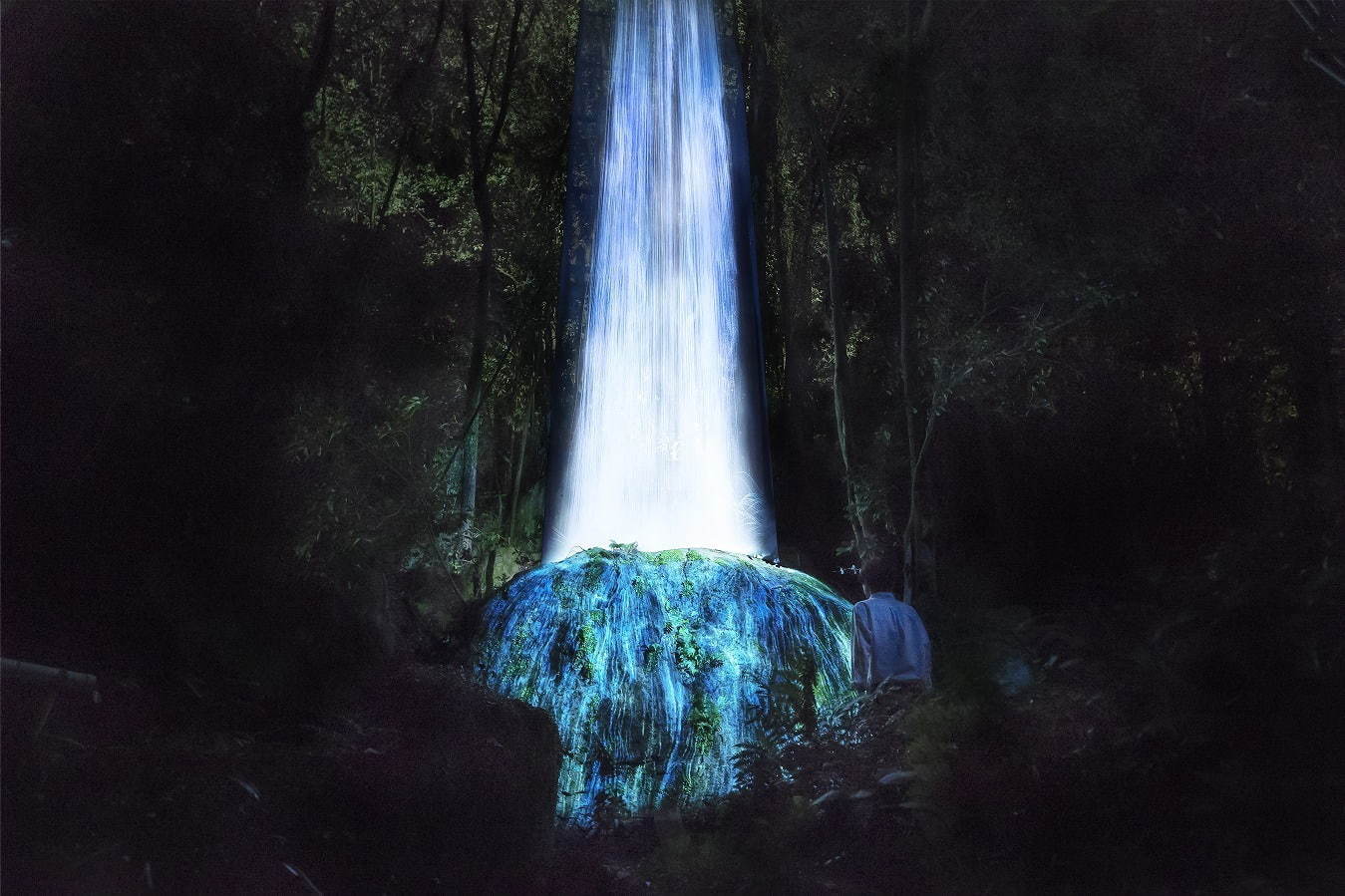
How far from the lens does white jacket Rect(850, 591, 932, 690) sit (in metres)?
6.47

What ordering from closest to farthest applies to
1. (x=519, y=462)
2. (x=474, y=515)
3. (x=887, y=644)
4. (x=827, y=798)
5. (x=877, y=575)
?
1. (x=827, y=798)
2. (x=887, y=644)
3. (x=877, y=575)
4. (x=474, y=515)
5. (x=519, y=462)

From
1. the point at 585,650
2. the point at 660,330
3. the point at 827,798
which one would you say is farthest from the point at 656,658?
the point at 660,330

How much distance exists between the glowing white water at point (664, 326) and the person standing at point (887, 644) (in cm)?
488

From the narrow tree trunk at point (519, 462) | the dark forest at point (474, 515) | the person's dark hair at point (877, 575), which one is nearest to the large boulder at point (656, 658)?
the dark forest at point (474, 515)

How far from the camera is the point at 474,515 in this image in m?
8.60

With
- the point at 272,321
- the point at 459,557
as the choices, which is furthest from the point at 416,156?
the point at 272,321

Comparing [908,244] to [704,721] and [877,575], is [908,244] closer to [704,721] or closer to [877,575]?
[877,575]

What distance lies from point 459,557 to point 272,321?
10.2 ft

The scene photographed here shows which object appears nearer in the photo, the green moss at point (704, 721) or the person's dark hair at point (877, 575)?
the person's dark hair at point (877, 575)

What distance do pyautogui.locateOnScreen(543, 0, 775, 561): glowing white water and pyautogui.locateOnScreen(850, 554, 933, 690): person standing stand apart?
4.88 m

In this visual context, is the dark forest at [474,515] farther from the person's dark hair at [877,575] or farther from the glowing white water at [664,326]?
the glowing white water at [664,326]

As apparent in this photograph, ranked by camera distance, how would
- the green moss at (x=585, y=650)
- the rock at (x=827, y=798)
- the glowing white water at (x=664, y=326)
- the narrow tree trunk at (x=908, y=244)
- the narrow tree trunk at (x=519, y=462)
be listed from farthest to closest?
1. the narrow tree trunk at (x=519, y=462)
2. the glowing white water at (x=664, y=326)
3. the narrow tree trunk at (x=908, y=244)
4. the green moss at (x=585, y=650)
5. the rock at (x=827, y=798)

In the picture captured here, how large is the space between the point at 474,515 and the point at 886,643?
3.50 metres

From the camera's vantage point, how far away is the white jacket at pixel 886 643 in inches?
255
